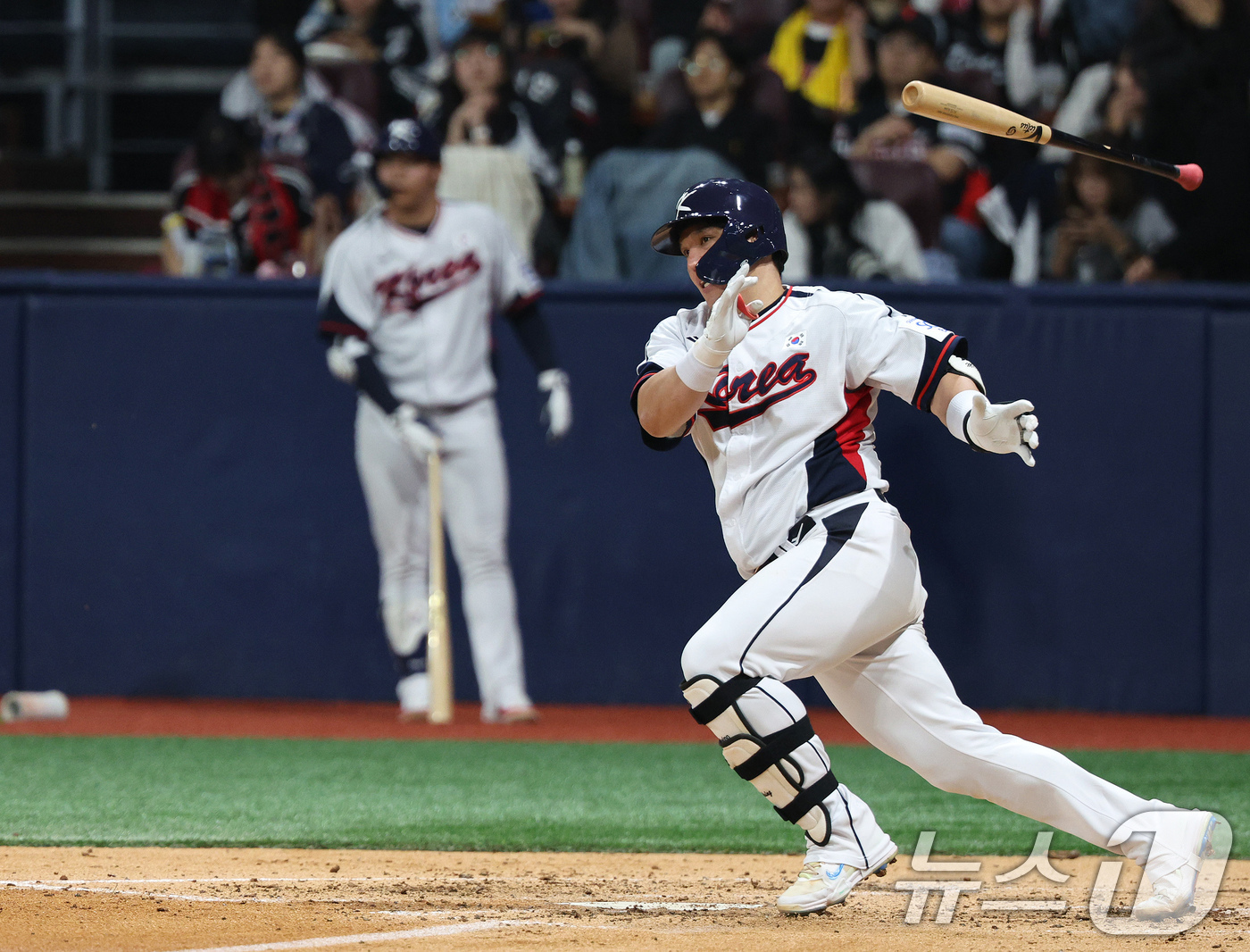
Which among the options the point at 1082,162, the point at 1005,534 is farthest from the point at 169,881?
the point at 1082,162

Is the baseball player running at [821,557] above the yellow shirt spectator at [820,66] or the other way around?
the other way around

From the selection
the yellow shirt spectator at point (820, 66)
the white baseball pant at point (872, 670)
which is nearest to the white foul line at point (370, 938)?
the white baseball pant at point (872, 670)

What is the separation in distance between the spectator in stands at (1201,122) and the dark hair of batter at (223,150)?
4.30 m

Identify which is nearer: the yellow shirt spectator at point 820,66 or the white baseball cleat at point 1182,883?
the white baseball cleat at point 1182,883

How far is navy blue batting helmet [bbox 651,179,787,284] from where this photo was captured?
3918 millimetres

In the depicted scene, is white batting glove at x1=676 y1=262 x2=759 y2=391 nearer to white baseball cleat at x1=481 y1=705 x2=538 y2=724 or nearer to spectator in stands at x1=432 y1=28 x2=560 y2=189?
white baseball cleat at x1=481 y1=705 x2=538 y2=724

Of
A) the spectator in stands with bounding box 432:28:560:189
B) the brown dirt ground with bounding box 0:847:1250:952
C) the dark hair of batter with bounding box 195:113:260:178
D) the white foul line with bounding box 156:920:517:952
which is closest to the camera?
the white foul line with bounding box 156:920:517:952

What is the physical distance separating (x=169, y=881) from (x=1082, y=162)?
5.56 m

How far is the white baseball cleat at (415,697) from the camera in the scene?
7629mm

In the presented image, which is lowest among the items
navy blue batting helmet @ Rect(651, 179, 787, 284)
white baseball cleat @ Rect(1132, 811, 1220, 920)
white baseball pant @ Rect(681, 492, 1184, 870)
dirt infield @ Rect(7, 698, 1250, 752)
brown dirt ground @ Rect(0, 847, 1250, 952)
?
dirt infield @ Rect(7, 698, 1250, 752)

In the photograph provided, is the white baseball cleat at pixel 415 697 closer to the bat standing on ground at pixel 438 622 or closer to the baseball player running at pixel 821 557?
the bat standing on ground at pixel 438 622

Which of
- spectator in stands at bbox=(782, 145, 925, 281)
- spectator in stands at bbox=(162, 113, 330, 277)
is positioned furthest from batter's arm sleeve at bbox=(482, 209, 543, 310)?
spectator in stands at bbox=(162, 113, 330, 277)

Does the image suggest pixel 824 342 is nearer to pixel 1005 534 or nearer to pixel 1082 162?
pixel 1005 534

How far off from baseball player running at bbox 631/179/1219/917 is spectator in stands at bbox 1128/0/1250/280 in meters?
4.71
